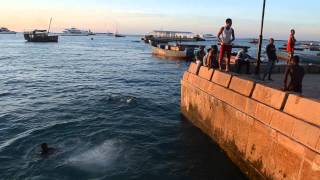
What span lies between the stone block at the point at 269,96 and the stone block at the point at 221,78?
212cm

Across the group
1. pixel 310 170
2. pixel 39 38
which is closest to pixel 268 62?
pixel 310 170

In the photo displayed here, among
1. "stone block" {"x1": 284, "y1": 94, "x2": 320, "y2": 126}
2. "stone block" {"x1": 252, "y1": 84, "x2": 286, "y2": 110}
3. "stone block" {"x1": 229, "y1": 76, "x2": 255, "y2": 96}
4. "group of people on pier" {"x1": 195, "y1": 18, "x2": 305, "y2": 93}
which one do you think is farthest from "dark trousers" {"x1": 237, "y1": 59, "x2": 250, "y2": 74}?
"stone block" {"x1": 284, "y1": 94, "x2": 320, "y2": 126}

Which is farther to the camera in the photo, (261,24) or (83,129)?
(83,129)

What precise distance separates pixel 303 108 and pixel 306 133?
837mm

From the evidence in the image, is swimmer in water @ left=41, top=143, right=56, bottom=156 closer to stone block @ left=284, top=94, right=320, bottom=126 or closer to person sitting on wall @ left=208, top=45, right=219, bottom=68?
person sitting on wall @ left=208, top=45, right=219, bottom=68

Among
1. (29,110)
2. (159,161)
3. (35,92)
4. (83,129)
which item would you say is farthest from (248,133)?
(35,92)

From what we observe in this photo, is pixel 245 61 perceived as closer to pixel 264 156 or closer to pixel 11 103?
pixel 264 156

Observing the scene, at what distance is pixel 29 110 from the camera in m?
22.2

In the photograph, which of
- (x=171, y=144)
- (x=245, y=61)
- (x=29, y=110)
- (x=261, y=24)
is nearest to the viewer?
(x=261, y=24)

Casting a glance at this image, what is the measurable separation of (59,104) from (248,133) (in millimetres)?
14877

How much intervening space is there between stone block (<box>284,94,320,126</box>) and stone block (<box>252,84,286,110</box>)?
1.00ft

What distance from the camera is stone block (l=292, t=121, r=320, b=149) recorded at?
8.75 metres

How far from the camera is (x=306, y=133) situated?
29.8 ft

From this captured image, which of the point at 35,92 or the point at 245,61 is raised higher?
the point at 245,61
